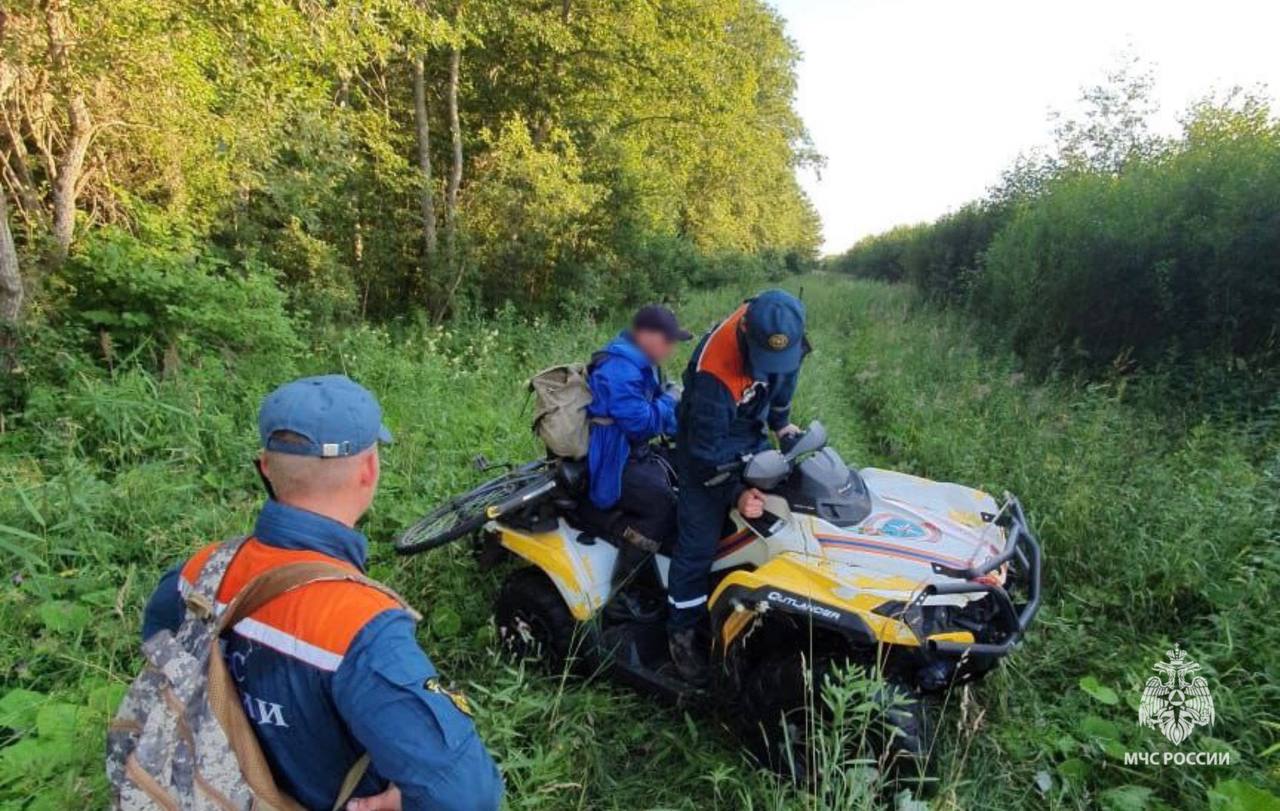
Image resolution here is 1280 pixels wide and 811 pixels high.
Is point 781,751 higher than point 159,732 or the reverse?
the reverse

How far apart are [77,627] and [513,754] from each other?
229 cm

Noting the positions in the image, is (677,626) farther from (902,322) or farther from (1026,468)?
(902,322)

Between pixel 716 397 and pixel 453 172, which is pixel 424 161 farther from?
pixel 716 397

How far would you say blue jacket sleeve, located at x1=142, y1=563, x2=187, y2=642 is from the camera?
63.3 inches

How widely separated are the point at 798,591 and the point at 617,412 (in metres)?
1.24

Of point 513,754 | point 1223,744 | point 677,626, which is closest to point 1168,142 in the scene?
point 1223,744

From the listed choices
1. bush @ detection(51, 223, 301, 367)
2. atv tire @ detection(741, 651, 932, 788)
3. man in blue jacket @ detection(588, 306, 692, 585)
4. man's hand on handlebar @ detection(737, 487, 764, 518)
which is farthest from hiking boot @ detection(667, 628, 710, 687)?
bush @ detection(51, 223, 301, 367)

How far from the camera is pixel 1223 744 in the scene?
8.87 ft

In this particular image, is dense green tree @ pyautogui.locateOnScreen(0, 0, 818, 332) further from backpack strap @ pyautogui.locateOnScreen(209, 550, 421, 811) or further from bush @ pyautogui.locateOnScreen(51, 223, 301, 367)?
backpack strap @ pyautogui.locateOnScreen(209, 550, 421, 811)

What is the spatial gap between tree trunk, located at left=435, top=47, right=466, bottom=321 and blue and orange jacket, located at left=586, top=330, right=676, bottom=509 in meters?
8.95

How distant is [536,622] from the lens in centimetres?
341

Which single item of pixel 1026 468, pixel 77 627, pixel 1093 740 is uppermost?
pixel 1026 468

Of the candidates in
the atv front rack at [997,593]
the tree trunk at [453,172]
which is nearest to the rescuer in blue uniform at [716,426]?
the atv front rack at [997,593]

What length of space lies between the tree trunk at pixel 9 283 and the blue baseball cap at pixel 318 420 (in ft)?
18.7
